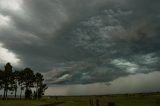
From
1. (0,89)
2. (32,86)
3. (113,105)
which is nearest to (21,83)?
(32,86)

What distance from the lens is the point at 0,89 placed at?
425ft

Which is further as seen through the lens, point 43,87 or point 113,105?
point 43,87

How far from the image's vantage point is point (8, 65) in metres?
132

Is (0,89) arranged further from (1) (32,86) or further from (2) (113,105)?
(2) (113,105)

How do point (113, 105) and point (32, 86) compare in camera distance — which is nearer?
point (113, 105)

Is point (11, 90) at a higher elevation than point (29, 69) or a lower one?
lower

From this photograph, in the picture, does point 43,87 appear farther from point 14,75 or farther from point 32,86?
point 14,75

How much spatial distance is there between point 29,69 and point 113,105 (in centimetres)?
14537

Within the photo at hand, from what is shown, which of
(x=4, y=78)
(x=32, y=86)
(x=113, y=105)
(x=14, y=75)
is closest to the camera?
(x=113, y=105)

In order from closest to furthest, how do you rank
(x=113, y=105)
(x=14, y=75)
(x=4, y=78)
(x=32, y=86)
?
(x=113, y=105)
(x=4, y=78)
(x=14, y=75)
(x=32, y=86)

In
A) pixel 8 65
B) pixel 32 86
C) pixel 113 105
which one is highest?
pixel 8 65

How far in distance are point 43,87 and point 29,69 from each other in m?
15.6

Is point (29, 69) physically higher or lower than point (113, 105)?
higher

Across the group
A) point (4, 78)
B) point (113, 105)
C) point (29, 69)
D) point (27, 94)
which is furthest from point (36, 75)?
point (113, 105)
